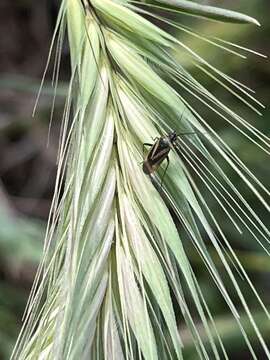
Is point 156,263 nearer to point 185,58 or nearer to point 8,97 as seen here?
point 185,58

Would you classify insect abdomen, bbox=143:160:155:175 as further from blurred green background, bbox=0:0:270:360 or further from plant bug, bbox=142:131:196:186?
blurred green background, bbox=0:0:270:360

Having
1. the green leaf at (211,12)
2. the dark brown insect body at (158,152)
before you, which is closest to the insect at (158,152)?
the dark brown insect body at (158,152)

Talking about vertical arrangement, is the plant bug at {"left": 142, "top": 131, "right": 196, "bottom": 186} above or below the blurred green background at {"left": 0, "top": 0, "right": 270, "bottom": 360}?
below

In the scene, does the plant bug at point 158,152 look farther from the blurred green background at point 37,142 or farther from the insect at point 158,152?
the blurred green background at point 37,142

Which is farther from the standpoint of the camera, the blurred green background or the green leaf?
the blurred green background

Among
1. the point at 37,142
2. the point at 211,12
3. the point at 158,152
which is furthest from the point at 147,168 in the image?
the point at 37,142

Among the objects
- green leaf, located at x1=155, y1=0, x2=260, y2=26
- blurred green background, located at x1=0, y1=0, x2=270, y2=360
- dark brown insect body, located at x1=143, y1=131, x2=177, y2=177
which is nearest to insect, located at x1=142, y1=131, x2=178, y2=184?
dark brown insect body, located at x1=143, y1=131, x2=177, y2=177
